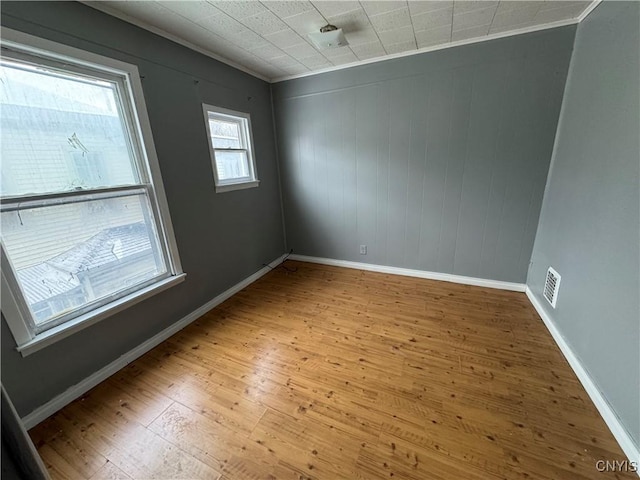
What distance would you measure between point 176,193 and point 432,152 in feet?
8.80

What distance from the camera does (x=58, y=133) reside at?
1644mm

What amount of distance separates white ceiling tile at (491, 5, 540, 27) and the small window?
258 cm

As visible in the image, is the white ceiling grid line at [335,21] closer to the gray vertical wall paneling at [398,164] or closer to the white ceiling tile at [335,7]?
the white ceiling tile at [335,7]

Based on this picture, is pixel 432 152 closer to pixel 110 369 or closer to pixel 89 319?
pixel 89 319

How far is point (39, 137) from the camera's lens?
156 cm

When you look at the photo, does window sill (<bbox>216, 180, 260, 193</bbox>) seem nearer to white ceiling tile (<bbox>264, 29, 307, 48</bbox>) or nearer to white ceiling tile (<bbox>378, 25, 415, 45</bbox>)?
white ceiling tile (<bbox>264, 29, 307, 48</bbox>)

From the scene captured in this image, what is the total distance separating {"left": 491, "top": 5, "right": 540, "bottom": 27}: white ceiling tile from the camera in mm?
2003

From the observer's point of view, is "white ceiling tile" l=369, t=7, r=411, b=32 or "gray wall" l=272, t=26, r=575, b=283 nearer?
"white ceiling tile" l=369, t=7, r=411, b=32

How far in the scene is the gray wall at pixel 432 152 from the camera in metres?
2.45

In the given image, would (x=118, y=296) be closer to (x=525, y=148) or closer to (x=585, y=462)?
(x=585, y=462)

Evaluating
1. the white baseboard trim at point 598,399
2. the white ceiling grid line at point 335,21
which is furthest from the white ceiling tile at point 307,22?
the white baseboard trim at point 598,399

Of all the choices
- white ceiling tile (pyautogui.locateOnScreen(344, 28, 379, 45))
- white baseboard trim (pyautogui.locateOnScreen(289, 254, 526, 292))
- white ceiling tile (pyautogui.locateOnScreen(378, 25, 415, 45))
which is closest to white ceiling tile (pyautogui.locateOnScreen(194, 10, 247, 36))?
white ceiling tile (pyautogui.locateOnScreen(344, 28, 379, 45))

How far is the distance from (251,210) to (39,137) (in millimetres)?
1942

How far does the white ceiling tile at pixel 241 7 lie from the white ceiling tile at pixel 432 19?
122 centimetres
